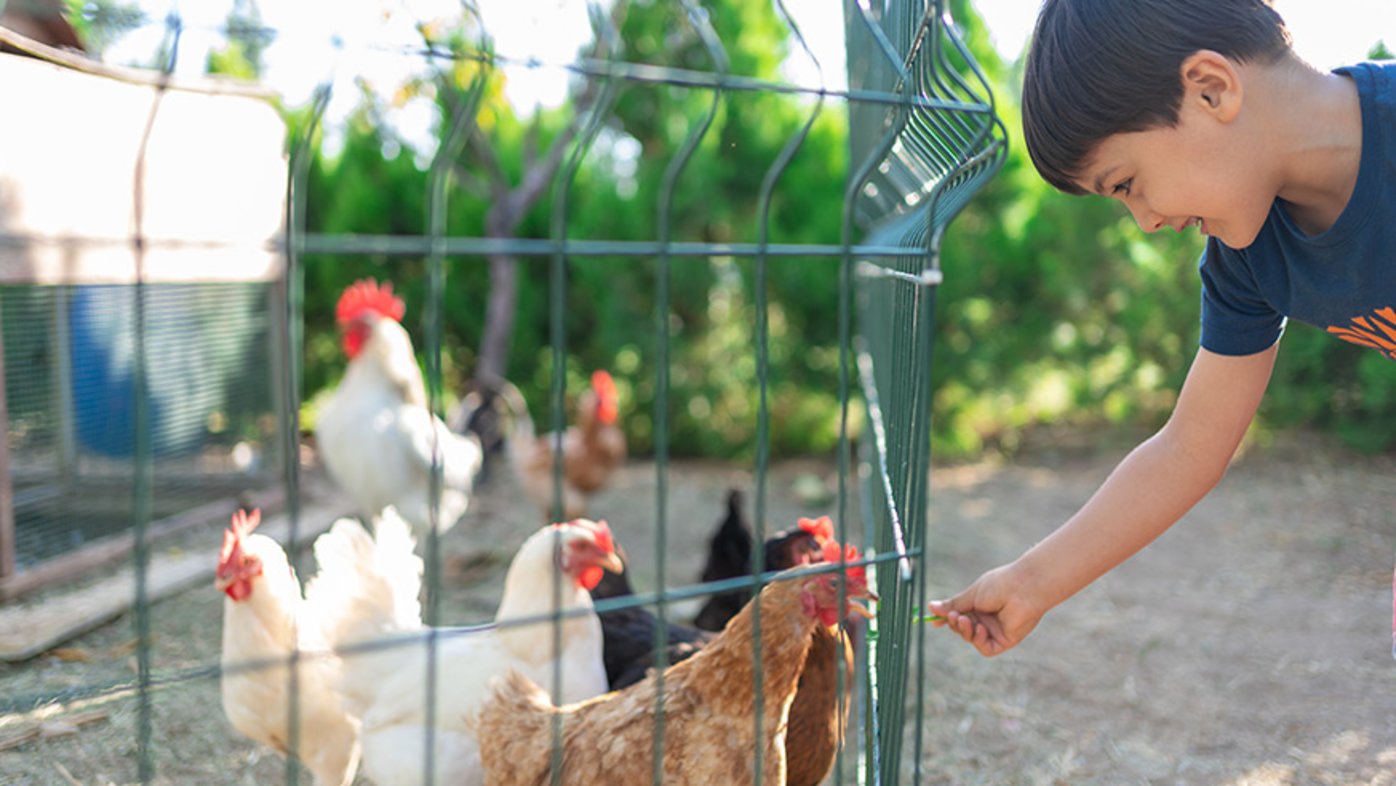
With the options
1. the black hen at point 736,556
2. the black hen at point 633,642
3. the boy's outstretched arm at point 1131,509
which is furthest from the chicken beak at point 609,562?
the boy's outstretched arm at point 1131,509

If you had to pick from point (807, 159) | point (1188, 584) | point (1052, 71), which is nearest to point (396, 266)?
point (807, 159)

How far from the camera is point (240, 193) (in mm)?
4852

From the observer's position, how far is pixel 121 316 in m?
4.42

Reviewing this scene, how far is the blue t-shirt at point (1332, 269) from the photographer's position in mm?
1280

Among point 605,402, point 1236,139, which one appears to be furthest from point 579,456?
point 1236,139

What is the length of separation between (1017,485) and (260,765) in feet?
15.6

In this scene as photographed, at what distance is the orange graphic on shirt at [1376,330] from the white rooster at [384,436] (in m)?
3.40

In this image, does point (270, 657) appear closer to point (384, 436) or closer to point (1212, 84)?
point (384, 436)

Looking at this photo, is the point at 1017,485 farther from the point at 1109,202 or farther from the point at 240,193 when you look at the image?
the point at 240,193

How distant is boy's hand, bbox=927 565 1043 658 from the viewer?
1.56 metres

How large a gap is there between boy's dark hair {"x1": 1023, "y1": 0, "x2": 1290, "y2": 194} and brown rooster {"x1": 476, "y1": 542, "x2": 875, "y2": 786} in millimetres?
966

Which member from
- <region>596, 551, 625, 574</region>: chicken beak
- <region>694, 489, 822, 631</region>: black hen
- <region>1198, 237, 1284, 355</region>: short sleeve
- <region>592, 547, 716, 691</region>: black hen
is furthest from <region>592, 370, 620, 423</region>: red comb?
<region>1198, 237, 1284, 355</region>: short sleeve

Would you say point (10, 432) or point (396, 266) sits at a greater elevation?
point (396, 266)

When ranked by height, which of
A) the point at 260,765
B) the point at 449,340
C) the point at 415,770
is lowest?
the point at 260,765
